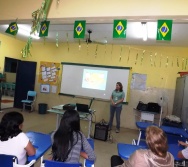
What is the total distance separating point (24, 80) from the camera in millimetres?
7262

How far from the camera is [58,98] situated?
6.70 metres

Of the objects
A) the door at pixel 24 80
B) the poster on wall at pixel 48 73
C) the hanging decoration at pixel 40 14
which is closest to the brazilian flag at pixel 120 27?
the hanging decoration at pixel 40 14

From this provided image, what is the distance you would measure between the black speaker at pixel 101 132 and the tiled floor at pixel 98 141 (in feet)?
0.36

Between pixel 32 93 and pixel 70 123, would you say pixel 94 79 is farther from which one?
pixel 70 123

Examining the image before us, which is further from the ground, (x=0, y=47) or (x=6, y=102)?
(x=0, y=47)

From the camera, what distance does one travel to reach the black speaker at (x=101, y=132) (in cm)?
430

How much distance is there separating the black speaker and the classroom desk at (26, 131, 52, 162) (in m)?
2.28

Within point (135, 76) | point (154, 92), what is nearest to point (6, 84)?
point (135, 76)

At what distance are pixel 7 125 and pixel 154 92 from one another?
4816 millimetres

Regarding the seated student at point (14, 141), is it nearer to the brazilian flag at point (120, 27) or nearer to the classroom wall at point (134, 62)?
the brazilian flag at point (120, 27)

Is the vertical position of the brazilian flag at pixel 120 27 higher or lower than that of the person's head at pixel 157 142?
higher

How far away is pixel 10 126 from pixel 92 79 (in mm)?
4636

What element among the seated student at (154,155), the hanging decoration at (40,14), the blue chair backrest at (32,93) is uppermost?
the hanging decoration at (40,14)

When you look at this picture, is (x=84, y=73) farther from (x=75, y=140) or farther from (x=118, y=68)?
(x=75, y=140)
